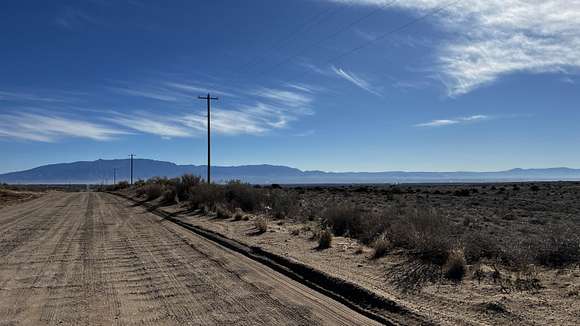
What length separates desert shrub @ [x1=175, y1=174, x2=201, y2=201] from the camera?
1692 inches

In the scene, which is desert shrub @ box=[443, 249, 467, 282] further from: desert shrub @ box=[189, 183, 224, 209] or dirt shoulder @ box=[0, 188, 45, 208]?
dirt shoulder @ box=[0, 188, 45, 208]

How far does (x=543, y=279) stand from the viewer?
9.31 meters

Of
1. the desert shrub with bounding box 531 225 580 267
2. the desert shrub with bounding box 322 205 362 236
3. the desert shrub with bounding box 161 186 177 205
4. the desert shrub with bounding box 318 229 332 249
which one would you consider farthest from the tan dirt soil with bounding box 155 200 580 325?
the desert shrub with bounding box 161 186 177 205

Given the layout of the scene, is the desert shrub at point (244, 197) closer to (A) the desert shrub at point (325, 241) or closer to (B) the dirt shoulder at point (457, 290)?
(A) the desert shrub at point (325, 241)

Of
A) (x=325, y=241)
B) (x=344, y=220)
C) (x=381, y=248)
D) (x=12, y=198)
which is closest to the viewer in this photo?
(x=381, y=248)

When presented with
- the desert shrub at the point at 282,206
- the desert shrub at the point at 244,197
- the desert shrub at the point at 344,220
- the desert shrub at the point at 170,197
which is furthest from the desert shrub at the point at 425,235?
the desert shrub at the point at 170,197

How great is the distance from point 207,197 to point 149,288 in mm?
24751

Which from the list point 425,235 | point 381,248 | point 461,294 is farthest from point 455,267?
point 381,248

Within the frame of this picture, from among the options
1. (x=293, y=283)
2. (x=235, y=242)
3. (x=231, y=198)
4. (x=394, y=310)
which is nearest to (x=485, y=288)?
(x=394, y=310)

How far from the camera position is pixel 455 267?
32.7 feet

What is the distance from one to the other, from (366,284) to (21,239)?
13139 millimetres

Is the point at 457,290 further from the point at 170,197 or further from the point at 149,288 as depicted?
the point at 170,197

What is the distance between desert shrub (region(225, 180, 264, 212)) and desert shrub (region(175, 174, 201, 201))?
9.01m

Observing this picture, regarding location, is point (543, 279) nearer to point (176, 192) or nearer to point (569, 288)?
point (569, 288)
